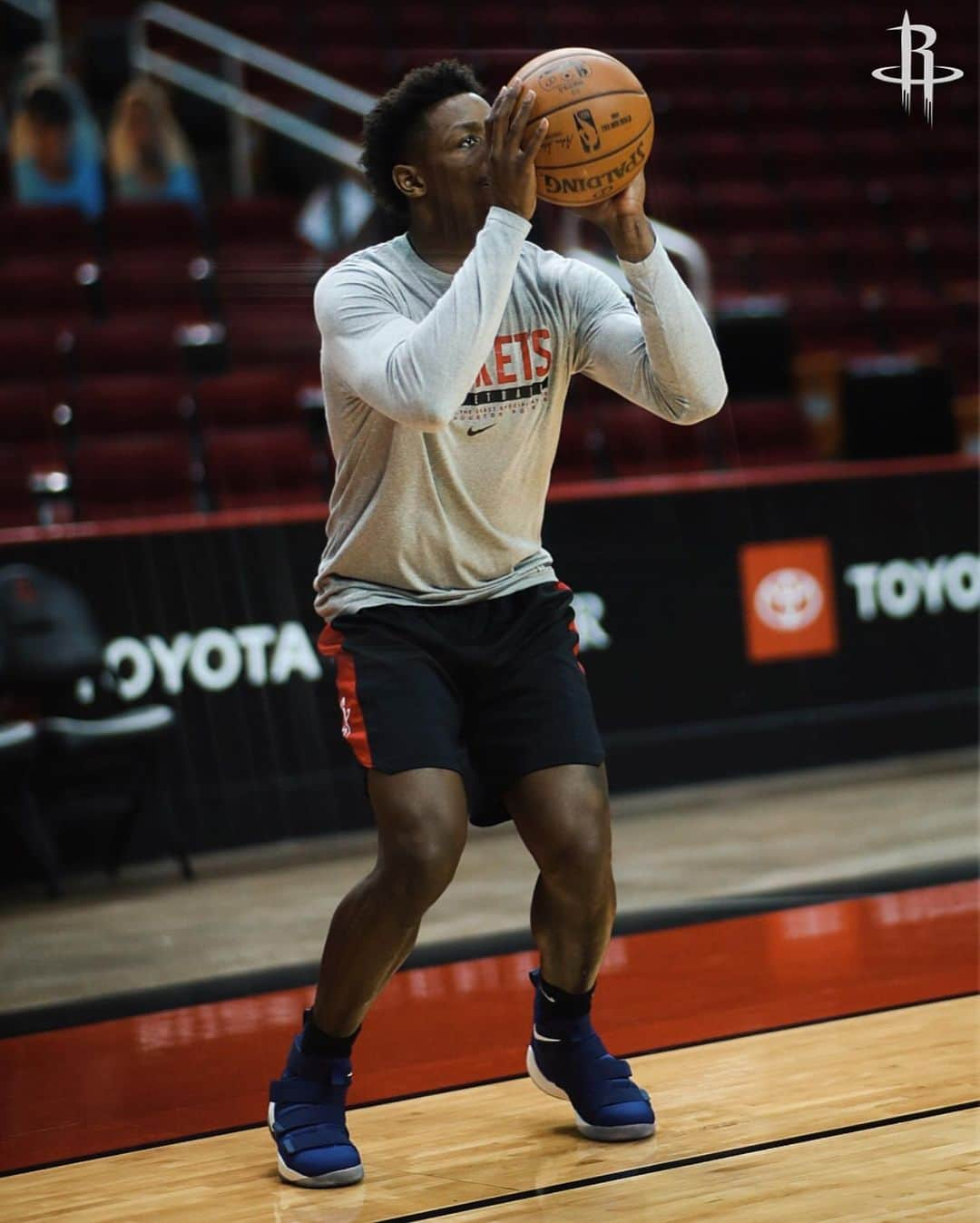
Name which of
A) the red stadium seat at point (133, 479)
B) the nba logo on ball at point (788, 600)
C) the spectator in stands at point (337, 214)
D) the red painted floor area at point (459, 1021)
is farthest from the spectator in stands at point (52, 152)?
the red painted floor area at point (459, 1021)

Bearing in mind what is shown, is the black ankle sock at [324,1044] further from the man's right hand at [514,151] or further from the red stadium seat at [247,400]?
the red stadium seat at [247,400]

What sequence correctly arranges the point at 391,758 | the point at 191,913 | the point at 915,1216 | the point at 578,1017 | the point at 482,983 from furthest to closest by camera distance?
the point at 191,913, the point at 482,983, the point at 578,1017, the point at 391,758, the point at 915,1216

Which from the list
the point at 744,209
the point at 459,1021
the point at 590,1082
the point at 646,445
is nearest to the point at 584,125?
the point at 590,1082

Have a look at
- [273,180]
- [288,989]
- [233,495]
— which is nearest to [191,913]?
[288,989]

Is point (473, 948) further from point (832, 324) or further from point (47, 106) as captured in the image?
point (832, 324)

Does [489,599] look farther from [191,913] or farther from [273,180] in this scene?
[273,180]

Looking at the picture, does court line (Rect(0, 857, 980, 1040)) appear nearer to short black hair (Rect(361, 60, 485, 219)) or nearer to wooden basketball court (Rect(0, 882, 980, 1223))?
wooden basketball court (Rect(0, 882, 980, 1223))

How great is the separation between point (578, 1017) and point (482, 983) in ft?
4.07

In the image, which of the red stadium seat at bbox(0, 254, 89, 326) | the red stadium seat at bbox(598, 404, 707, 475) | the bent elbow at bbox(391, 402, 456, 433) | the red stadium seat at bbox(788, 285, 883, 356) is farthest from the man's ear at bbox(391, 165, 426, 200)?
the red stadium seat at bbox(788, 285, 883, 356)

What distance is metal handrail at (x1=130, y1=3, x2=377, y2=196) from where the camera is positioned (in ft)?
29.8

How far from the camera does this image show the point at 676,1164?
9.09 feet

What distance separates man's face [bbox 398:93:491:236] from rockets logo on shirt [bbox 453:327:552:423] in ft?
0.62

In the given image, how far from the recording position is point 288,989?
4.29m

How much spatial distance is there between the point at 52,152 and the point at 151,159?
0.47 metres
